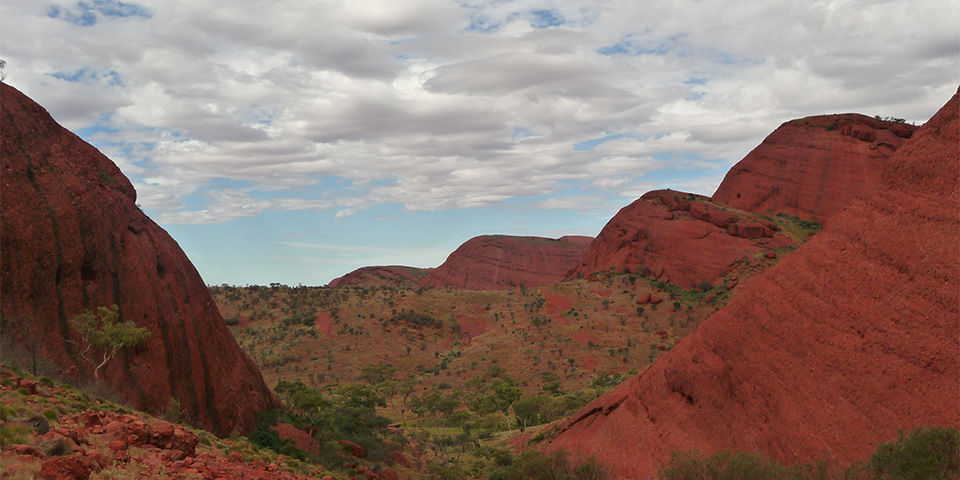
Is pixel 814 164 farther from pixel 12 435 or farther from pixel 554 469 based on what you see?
pixel 12 435

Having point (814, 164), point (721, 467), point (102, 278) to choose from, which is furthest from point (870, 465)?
point (814, 164)

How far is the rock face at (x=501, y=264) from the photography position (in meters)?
126

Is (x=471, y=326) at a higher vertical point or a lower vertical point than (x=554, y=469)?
higher

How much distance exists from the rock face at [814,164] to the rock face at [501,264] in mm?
55575

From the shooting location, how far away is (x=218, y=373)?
65.9 ft

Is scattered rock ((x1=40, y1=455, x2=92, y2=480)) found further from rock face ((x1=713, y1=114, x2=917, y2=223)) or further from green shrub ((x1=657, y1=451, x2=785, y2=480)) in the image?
rock face ((x1=713, y1=114, x2=917, y2=223))

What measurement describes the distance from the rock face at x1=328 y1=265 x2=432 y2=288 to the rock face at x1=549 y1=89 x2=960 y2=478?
4963 inches

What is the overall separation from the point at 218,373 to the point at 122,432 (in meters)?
11.6

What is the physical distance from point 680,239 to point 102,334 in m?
61.2

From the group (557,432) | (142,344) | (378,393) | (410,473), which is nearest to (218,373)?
(142,344)

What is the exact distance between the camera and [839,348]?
13.2 meters

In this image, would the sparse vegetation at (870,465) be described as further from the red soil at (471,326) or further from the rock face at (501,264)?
the rock face at (501,264)

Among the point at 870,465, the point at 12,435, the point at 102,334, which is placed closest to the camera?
the point at 12,435

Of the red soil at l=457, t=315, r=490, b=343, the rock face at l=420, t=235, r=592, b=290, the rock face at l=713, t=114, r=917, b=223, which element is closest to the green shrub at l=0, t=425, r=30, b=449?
the red soil at l=457, t=315, r=490, b=343
